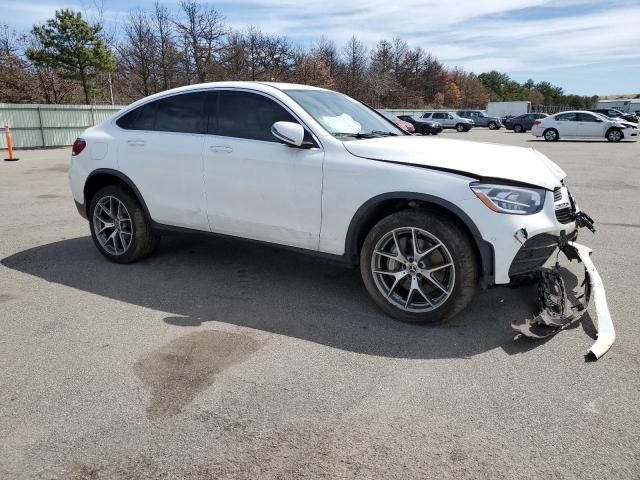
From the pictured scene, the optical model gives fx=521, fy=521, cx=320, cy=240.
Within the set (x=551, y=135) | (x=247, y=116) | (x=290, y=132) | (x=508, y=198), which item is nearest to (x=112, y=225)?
(x=247, y=116)

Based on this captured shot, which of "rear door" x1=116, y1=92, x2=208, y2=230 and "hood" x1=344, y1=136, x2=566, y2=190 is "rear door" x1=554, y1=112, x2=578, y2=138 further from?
"rear door" x1=116, y1=92, x2=208, y2=230

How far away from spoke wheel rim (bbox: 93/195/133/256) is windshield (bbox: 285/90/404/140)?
2206 mm

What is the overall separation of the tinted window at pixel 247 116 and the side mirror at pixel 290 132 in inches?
10.3

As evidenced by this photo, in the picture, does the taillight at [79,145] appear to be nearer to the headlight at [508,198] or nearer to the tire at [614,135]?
the headlight at [508,198]

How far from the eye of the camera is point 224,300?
4457 millimetres

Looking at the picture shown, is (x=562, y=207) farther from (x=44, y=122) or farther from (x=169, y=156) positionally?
(x=44, y=122)

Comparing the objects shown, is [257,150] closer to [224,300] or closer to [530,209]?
[224,300]

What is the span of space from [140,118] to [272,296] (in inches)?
92.1

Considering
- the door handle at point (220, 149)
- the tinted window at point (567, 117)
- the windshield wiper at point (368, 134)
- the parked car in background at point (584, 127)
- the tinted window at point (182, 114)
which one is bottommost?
the parked car in background at point (584, 127)

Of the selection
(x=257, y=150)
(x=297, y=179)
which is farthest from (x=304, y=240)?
(x=257, y=150)

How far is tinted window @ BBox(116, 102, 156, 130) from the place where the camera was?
521 centimetres

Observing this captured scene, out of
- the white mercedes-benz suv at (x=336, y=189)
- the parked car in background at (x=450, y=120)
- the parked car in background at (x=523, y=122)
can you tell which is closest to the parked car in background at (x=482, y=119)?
the parked car in background at (x=450, y=120)

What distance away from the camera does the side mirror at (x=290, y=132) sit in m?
4.04

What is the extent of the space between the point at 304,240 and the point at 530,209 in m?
1.73
